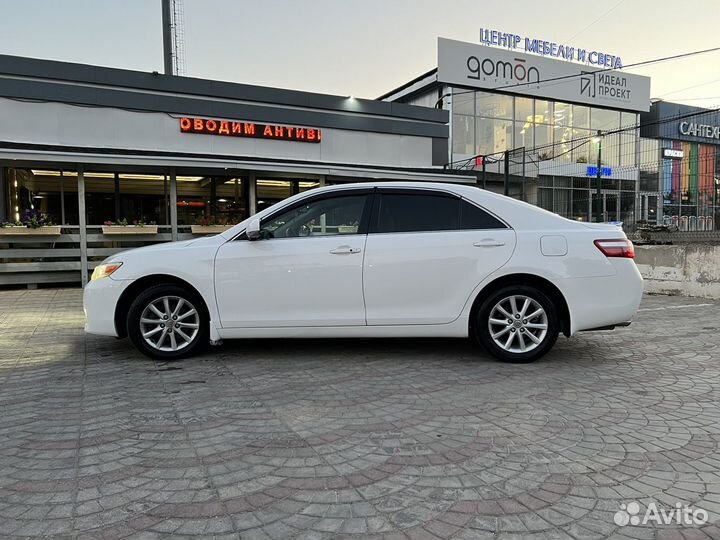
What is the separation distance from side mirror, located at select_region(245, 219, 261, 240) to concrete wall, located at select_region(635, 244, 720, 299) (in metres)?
8.30

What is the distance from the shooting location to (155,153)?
506 inches

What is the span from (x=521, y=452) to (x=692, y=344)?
389cm

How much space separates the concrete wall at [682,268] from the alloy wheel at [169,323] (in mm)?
8833

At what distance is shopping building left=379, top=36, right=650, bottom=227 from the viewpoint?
931 inches

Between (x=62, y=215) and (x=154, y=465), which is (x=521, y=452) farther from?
(x=62, y=215)

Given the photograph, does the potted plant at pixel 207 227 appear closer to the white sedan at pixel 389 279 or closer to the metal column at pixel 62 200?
the metal column at pixel 62 200

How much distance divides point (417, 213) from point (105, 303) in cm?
319

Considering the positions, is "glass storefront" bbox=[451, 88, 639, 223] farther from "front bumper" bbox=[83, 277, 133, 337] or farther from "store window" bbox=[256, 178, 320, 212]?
"front bumper" bbox=[83, 277, 133, 337]

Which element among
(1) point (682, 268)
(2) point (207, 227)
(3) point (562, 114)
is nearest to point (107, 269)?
(2) point (207, 227)

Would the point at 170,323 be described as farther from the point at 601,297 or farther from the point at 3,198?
the point at 3,198

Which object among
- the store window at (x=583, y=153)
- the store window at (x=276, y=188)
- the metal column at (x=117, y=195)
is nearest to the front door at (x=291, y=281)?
the metal column at (x=117, y=195)

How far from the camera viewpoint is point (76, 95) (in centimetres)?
1330

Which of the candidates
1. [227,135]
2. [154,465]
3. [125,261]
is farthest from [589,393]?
[227,135]

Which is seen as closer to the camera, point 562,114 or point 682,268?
point 682,268
